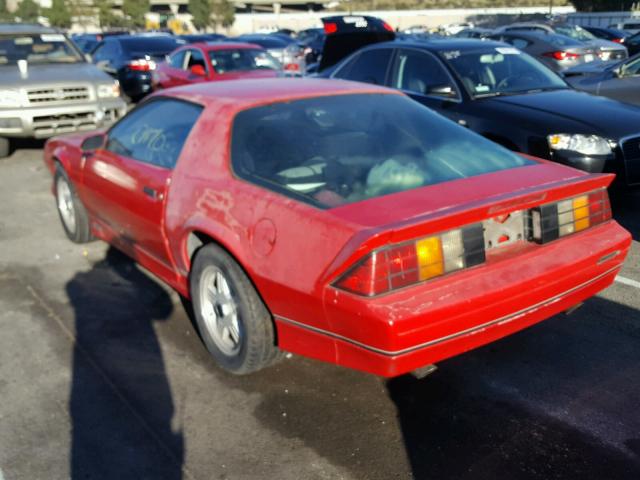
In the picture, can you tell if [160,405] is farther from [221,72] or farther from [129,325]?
[221,72]

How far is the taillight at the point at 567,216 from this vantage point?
3320 mm

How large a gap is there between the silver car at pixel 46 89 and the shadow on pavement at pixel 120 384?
493 cm

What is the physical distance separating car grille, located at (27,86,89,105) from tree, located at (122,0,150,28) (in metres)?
58.0

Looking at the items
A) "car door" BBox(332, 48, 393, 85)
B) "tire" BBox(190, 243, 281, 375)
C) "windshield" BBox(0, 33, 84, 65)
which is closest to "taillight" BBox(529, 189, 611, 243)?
"tire" BBox(190, 243, 281, 375)

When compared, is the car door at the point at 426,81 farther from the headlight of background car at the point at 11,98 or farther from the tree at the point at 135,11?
the tree at the point at 135,11

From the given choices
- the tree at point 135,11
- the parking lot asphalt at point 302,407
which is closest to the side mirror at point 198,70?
the parking lot asphalt at point 302,407

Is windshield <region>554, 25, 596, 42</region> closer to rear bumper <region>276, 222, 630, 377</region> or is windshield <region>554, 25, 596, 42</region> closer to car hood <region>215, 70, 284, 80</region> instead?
car hood <region>215, 70, 284, 80</region>

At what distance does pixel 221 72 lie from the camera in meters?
12.5

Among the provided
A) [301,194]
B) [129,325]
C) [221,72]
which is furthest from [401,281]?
[221,72]

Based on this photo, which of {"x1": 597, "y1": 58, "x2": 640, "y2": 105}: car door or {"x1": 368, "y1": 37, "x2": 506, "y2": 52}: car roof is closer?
{"x1": 368, "y1": 37, "x2": 506, "y2": 52}: car roof

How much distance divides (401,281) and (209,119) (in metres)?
1.64

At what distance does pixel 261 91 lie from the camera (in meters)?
4.16

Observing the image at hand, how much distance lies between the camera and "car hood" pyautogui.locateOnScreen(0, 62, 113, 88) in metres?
9.49

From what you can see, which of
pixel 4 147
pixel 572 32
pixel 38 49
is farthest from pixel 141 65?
pixel 572 32
